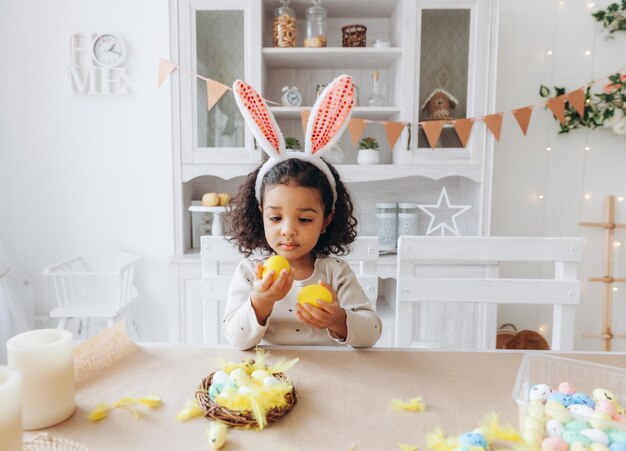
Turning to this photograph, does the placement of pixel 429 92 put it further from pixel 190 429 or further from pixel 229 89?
pixel 190 429

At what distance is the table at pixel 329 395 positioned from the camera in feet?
1.88

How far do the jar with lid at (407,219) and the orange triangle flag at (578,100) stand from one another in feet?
2.61

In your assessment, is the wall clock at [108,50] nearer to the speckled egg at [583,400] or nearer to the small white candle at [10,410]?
the small white candle at [10,410]

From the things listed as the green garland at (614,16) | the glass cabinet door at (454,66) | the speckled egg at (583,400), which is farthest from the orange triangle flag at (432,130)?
the speckled egg at (583,400)

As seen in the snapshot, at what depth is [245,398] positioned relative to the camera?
0.61 metres

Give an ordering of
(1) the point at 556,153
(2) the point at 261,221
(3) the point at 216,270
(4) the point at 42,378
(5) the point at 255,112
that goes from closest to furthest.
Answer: (4) the point at 42,378 → (5) the point at 255,112 → (2) the point at 261,221 → (3) the point at 216,270 → (1) the point at 556,153

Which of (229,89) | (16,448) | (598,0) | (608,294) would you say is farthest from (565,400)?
(598,0)

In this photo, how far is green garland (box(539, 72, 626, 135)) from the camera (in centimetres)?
217

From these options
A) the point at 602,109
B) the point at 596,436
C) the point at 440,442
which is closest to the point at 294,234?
the point at 440,442

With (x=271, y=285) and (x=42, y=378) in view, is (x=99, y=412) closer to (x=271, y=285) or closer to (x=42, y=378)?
(x=42, y=378)

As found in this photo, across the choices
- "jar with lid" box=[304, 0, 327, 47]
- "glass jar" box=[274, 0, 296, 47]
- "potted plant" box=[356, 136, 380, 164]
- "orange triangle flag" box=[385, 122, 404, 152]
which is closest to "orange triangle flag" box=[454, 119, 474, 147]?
"orange triangle flag" box=[385, 122, 404, 152]

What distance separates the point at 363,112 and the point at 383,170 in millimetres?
279

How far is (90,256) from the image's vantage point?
2.40 m

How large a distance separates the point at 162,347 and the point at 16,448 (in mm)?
387
